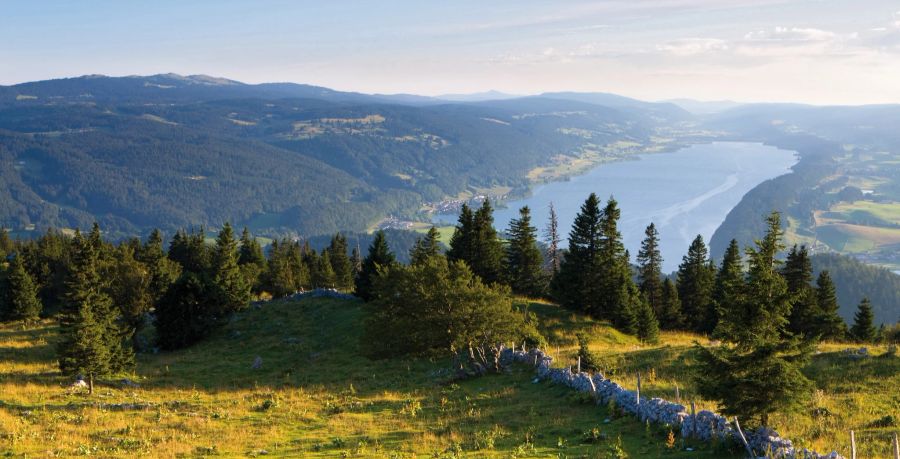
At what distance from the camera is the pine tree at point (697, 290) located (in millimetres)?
70562

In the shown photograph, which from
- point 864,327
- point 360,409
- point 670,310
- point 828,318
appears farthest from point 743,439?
point 670,310

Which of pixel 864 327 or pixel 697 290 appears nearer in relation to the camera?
pixel 864 327

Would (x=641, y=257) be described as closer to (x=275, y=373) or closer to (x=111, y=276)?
(x=275, y=373)

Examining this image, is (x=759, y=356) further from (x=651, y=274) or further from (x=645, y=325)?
(x=651, y=274)

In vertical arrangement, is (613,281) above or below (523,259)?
above

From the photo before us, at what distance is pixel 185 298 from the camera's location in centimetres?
5891

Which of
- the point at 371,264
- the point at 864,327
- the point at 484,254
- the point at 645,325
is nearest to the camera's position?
the point at 645,325

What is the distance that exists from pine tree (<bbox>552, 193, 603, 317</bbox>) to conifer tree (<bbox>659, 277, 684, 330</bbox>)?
60.4ft

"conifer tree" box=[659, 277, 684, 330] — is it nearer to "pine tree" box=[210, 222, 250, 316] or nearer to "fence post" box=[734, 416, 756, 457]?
Result: "pine tree" box=[210, 222, 250, 316]

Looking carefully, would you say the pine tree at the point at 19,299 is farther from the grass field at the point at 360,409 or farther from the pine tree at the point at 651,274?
the pine tree at the point at 651,274

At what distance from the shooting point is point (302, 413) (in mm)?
30078

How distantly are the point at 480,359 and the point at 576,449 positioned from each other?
1832 cm

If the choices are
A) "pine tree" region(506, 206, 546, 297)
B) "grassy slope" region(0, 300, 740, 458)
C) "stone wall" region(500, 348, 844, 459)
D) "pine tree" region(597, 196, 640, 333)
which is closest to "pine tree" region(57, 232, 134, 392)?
"grassy slope" region(0, 300, 740, 458)

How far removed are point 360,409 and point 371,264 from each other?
37124 millimetres
